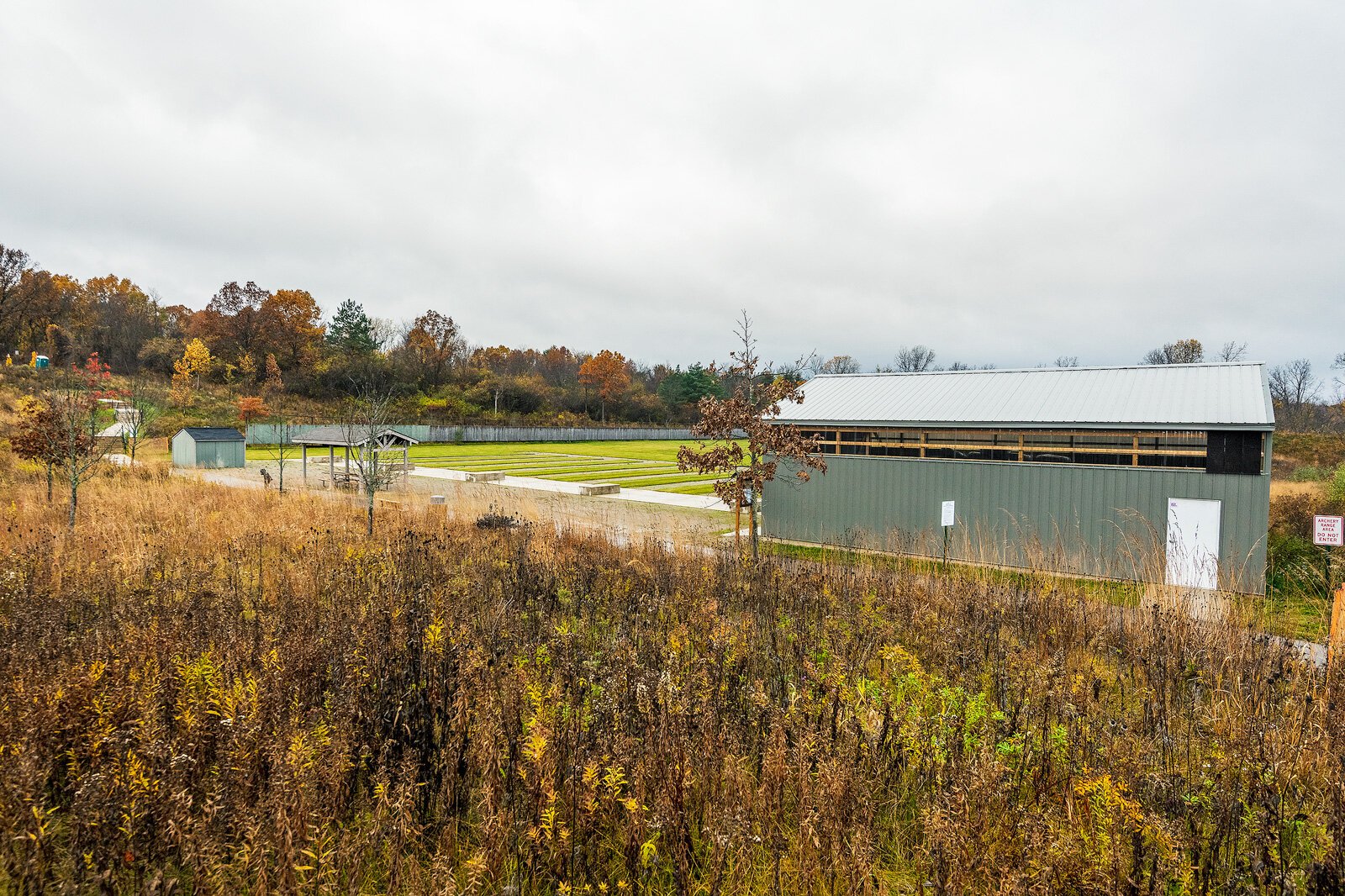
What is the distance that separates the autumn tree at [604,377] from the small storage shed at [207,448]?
46.4 m

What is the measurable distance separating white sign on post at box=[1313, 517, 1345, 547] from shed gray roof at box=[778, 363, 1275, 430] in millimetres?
1654

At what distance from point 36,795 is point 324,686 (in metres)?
1.31

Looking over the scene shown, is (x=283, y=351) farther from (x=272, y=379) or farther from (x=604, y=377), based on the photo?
(x=604, y=377)

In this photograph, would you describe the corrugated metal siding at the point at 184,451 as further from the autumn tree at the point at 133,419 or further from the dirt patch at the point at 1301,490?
the dirt patch at the point at 1301,490

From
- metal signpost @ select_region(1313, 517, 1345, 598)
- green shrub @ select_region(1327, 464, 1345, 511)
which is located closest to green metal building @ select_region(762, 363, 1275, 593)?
metal signpost @ select_region(1313, 517, 1345, 598)

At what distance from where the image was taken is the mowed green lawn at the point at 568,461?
93.8 ft

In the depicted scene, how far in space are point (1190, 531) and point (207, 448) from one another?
35.2 meters

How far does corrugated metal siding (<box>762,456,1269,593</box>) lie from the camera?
11508 mm

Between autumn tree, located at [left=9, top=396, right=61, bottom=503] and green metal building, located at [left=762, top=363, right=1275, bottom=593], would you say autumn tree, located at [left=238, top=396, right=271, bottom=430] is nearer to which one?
autumn tree, located at [left=9, top=396, right=61, bottom=503]

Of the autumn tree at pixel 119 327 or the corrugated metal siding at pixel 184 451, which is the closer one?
the corrugated metal siding at pixel 184 451

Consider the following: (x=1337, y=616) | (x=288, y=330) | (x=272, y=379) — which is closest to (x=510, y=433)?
(x=272, y=379)

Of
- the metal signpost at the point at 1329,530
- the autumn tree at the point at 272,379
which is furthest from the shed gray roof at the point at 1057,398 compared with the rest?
the autumn tree at the point at 272,379

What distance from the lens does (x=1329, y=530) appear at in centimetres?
1034

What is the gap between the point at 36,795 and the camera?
2.79 metres
